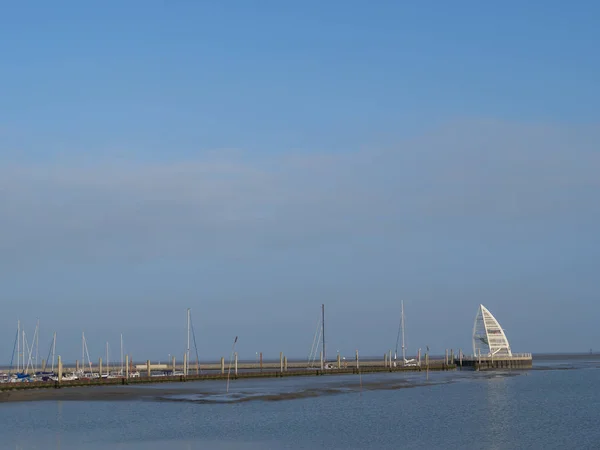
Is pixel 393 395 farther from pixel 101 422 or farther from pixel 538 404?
pixel 101 422

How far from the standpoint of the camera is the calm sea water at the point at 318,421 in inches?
1928

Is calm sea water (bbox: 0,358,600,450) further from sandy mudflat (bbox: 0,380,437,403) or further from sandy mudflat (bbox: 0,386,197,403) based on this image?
sandy mudflat (bbox: 0,386,197,403)

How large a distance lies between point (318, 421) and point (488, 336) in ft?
301

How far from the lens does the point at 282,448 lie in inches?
1842

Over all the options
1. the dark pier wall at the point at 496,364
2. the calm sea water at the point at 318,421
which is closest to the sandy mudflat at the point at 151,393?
the calm sea water at the point at 318,421

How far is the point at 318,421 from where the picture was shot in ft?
196

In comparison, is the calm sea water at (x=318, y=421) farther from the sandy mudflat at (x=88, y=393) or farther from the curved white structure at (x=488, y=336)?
the curved white structure at (x=488, y=336)

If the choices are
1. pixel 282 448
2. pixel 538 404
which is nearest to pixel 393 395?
pixel 538 404

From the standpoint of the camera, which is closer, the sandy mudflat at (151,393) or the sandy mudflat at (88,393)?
the sandy mudflat at (151,393)

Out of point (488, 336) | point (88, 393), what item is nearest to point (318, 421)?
point (88, 393)

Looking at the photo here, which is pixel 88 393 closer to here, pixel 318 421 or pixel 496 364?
pixel 318 421

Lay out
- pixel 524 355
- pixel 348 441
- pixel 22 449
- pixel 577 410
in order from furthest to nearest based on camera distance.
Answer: pixel 524 355, pixel 577 410, pixel 348 441, pixel 22 449

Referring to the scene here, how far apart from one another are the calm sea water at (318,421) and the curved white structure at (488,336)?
55011mm

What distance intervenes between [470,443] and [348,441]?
23.5 feet
